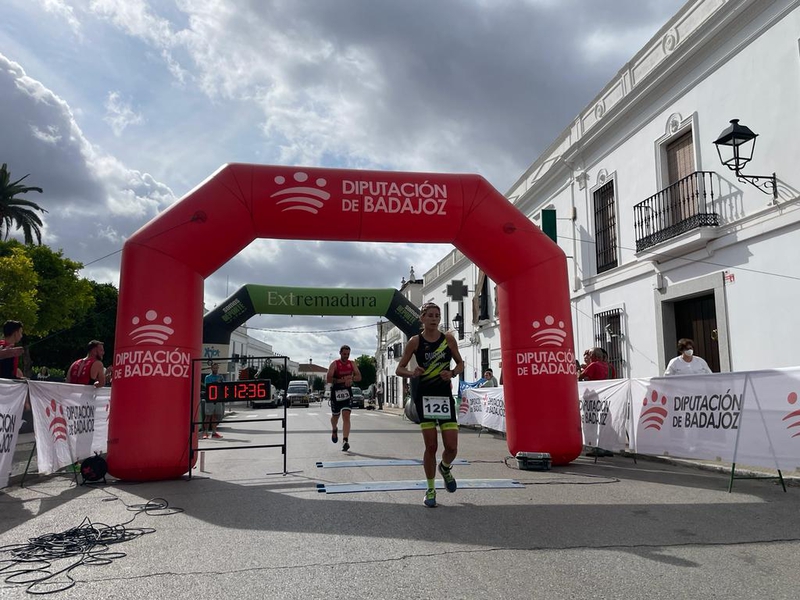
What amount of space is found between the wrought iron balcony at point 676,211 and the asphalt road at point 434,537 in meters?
5.72

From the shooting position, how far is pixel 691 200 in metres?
11.9

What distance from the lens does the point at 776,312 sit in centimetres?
984

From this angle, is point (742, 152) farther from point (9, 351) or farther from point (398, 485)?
point (9, 351)

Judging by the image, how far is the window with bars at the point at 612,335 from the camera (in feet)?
48.3

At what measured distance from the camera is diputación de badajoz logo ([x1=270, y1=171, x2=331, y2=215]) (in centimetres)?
807

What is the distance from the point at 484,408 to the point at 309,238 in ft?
26.2

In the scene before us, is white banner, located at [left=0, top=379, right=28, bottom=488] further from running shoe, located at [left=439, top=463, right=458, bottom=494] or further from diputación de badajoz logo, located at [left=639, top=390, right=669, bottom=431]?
diputación de badajoz logo, located at [left=639, top=390, right=669, bottom=431]

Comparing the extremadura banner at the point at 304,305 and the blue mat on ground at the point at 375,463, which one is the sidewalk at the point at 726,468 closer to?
the blue mat on ground at the point at 375,463

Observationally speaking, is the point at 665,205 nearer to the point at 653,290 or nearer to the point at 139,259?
the point at 653,290

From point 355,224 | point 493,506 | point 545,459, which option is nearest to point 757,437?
point 545,459

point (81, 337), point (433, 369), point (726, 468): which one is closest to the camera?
point (433, 369)

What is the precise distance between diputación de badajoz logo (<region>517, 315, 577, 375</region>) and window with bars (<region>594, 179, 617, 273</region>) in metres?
7.56

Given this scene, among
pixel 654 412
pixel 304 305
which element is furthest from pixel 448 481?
pixel 304 305

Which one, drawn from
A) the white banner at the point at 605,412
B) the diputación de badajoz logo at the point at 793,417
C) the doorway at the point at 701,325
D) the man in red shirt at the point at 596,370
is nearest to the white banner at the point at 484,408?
the man in red shirt at the point at 596,370
